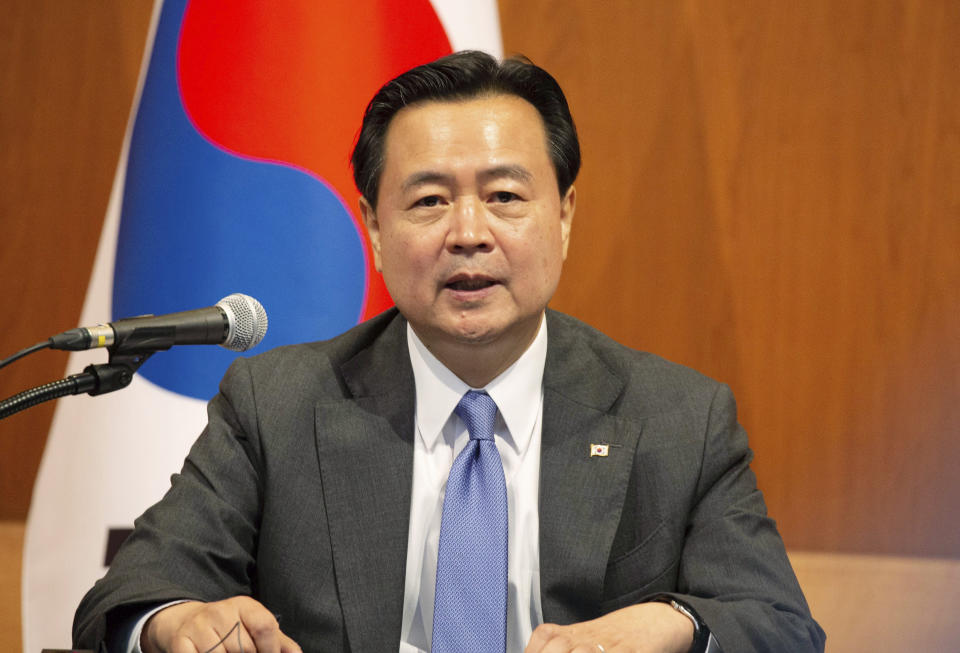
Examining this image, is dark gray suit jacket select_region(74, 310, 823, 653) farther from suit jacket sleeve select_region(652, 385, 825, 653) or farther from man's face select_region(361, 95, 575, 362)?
man's face select_region(361, 95, 575, 362)

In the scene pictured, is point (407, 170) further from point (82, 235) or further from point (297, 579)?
point (82, 235)

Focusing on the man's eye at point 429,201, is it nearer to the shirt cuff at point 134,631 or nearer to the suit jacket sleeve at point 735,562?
the suit jacket sleeve at point 735,562

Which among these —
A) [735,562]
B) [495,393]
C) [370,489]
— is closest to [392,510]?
[370,489]

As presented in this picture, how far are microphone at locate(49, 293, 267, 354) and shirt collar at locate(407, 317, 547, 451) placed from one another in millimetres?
581

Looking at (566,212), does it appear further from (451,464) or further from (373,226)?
(451,464)

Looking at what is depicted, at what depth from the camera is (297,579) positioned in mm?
1790

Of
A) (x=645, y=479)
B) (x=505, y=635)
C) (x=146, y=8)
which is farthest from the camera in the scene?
(x=146, y=8)

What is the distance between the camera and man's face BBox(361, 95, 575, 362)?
5.94ft

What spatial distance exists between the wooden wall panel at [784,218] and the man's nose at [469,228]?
0.95 metres

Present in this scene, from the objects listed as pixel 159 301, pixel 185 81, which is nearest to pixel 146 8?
pixel 185 81

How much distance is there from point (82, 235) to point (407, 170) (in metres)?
1.21

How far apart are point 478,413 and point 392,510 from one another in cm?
25

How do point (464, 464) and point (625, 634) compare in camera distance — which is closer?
point (625, 634)

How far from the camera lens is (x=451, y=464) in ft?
6.16
